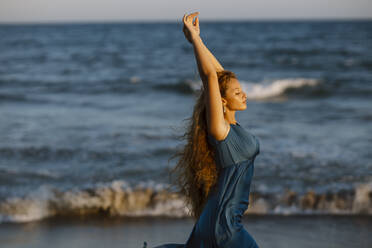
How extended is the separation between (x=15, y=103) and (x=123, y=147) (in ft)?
21.6

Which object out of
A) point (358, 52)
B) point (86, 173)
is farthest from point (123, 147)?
point (358, 52)

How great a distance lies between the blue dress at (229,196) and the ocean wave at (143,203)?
3.03 meters

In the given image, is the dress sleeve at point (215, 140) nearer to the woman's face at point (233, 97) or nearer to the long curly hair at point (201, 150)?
the long curly hair at point (201, 150)

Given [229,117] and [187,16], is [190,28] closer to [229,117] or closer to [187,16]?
[187,16]

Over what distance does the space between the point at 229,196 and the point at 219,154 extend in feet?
0.74

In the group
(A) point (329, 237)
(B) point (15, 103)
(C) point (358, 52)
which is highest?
(C) point (358, 52)

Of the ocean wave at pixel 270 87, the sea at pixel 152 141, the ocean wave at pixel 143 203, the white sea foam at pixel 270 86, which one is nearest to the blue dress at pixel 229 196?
the sea at pixel 152 141

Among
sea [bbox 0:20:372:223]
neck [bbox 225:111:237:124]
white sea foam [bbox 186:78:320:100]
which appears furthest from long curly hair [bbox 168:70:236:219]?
white sea foam [bbox 186:78:320:100]

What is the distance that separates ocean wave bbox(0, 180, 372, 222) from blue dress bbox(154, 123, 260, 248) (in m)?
3.03

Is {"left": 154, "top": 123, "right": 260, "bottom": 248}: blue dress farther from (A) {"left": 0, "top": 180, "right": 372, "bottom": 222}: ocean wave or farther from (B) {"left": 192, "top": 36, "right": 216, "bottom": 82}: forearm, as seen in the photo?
(A) {"left": 0, "top": 180, "right": 372, "bottom": 222}: ocean wave

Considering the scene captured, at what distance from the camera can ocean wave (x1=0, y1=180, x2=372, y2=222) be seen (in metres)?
5.39

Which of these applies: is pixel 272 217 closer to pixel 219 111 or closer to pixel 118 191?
pixel 118 191

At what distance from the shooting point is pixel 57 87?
16.8 metres

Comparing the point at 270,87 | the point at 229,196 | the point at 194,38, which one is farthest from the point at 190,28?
the point at 270,87
